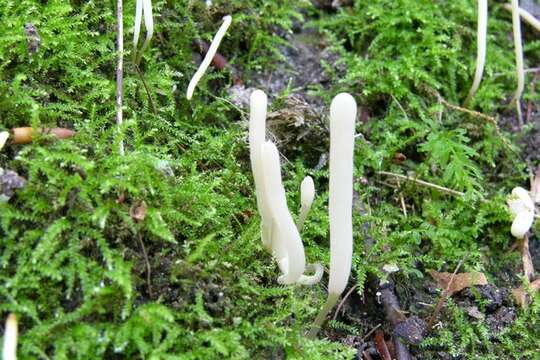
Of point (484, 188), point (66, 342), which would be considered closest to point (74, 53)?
point (66, 342)

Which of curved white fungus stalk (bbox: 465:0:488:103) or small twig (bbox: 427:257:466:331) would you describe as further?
curved white fungus stalk (bbox: 465:0:488:103)

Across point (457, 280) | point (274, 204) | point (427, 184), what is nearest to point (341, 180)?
point (274, 204)

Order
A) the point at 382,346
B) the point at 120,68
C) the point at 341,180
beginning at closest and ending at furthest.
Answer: the point at 341,180
the point at 382,346
the point at 120,68

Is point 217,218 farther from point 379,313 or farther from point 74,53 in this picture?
point 74,53

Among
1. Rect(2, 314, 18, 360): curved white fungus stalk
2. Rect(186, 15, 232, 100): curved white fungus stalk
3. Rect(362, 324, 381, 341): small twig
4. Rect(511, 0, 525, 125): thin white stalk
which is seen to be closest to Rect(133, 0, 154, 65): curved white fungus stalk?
Rect(186, 15, 232, 100): curved white fungus stalk

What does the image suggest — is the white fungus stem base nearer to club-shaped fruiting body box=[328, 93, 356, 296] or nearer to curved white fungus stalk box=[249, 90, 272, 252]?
club-shaped fruiting body box=[328, 93, 356, 296]

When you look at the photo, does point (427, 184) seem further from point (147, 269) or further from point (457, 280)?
point (147, 269)
